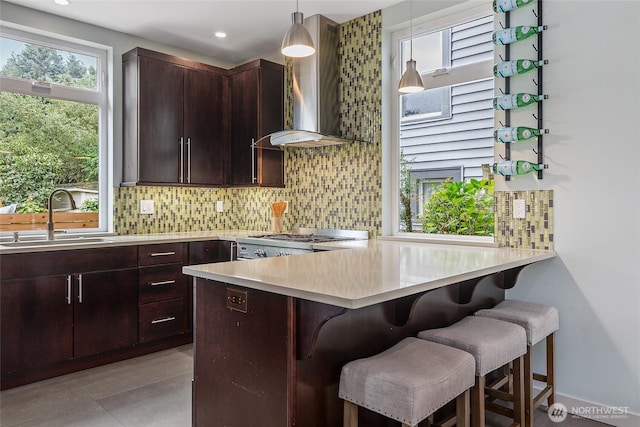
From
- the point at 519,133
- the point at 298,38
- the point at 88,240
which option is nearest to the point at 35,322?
the point at 88,240

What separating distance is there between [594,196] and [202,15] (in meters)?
3.12

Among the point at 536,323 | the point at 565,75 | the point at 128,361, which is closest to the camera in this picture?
the point at 536,323

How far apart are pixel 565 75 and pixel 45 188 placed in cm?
385

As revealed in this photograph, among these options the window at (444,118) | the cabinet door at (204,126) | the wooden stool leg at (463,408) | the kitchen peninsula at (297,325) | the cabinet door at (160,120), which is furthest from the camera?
the cabinet door at (204,126)

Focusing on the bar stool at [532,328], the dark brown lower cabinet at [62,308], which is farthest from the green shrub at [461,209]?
the dark brown lower cabinet at [62,308]

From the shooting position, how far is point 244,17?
3566 mm

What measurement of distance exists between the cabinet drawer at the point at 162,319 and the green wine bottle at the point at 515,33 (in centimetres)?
302

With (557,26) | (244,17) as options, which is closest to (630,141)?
(557,26)

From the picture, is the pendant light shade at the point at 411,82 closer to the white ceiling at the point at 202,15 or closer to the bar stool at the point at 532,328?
the white ceiling at the point at 202,15

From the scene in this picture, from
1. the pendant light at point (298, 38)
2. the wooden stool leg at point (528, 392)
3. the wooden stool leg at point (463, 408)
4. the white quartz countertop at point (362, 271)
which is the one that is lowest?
the wooden stool leg at point (528, 392)

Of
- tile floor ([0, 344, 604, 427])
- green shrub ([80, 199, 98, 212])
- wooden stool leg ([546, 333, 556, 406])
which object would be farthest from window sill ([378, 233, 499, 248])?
green shrub ([80, 199, 98, 212])

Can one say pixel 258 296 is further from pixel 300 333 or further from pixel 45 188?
pixel 45 188

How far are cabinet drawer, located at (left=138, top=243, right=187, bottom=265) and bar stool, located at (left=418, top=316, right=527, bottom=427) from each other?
7.44ft

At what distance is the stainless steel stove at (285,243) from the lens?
3211 mm
